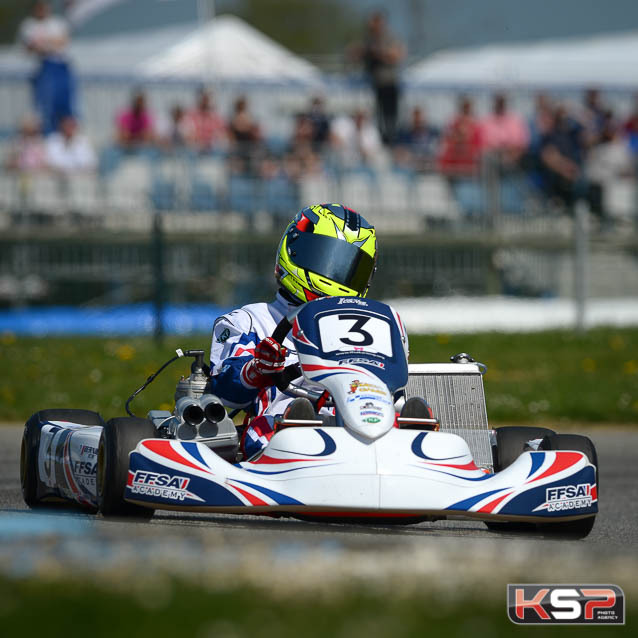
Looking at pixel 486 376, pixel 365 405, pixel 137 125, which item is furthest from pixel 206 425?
pixel 137 125

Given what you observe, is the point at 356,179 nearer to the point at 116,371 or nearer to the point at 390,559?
the point at 116,371

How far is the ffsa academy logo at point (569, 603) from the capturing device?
361cm

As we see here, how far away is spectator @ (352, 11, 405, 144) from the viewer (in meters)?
18.2

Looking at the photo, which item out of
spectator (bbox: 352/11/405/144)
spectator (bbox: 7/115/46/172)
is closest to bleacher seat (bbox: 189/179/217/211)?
spectator (bbox: 7/115/46/172)

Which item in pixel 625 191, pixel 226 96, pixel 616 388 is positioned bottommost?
pixel 616 388

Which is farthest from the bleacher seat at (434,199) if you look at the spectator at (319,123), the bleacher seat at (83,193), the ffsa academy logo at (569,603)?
the ffsa academy logo at (569,603)

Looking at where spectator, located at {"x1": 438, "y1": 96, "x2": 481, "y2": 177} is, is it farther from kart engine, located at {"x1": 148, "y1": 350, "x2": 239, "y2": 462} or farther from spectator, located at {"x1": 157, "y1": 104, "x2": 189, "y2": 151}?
kart engine, located at {"x1": 148, "y1": 350, "x2": 239, "y2": 462}

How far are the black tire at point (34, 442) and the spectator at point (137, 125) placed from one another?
1017 cm

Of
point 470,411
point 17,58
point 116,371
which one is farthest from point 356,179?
point 470,411

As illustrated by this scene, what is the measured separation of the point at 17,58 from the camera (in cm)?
2091

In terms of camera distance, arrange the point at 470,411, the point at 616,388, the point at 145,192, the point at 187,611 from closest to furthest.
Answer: the point at 187,611 < the point at 470,411 < the point at 616,388 < the point at 145,192

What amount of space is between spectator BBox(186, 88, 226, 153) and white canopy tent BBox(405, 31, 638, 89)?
14.0ft

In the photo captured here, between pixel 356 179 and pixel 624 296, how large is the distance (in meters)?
3.41

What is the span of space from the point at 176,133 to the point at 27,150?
5.99ft
